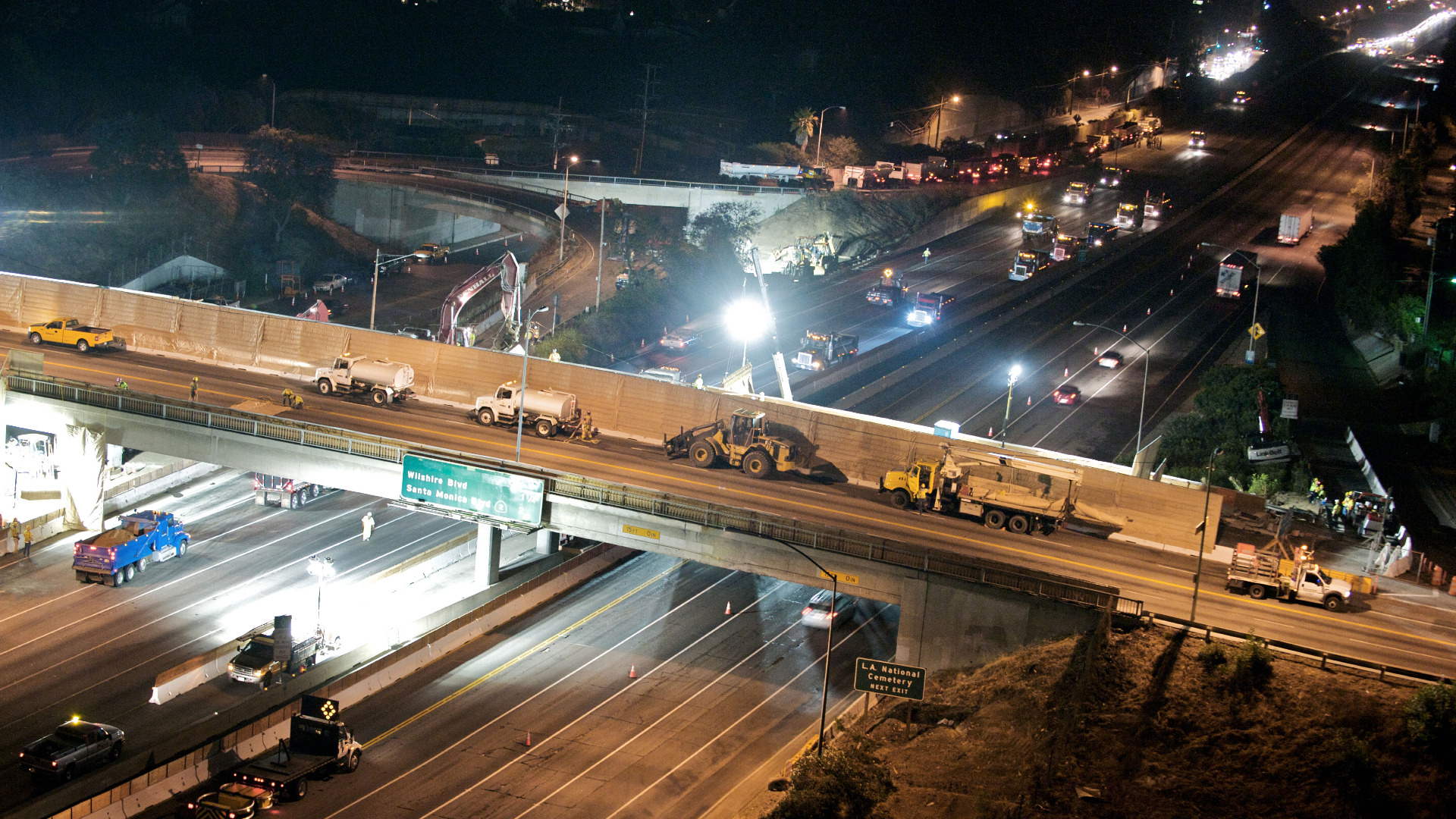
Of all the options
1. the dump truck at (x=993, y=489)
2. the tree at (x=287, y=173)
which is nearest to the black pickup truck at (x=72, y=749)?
the dump truck at (x=993, y=489)

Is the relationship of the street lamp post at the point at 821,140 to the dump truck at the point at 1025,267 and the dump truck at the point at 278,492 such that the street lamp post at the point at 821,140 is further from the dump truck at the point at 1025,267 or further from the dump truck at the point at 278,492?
the dump truck at the point at 278,492

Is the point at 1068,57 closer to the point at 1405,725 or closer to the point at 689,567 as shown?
the point at 689,567

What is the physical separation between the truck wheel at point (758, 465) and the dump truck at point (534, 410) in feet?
27.1

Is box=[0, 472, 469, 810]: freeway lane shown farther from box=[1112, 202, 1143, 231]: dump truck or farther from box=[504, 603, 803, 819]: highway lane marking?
box=[1112, 202, 1143, 231]: dump truck

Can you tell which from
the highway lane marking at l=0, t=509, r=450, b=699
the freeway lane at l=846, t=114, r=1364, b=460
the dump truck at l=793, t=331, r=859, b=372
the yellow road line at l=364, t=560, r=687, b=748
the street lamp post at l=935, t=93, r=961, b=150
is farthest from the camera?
the street lamp post at l=935, t=93, r=961, b=150

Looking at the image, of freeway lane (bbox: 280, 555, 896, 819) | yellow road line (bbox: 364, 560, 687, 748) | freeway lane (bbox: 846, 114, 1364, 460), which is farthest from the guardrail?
freeway lane (bbox: 846, 114, 1364, 460)

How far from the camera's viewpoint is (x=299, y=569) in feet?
Answer: 158

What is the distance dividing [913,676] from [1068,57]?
171m

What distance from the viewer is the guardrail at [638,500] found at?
117ft

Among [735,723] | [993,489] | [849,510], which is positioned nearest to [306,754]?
[735,723]

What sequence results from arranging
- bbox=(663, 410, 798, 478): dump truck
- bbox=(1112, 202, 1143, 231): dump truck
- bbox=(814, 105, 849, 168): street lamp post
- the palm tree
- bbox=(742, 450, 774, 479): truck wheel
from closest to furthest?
bbox=(742, 450, 774, 479): truck wheel < bbox=(663, 410, 798, 478): dump truck < bbox=(1112, 202, 1143, 231): dump truck < bbox=(814, 105, 849, 168): street lamp post < the palm tree

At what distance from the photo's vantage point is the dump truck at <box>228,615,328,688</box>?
3841cm

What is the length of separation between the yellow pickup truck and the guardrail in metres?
7.35

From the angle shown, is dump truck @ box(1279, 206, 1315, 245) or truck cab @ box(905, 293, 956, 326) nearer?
truck cab @ box(905, 293, 956, 326)
